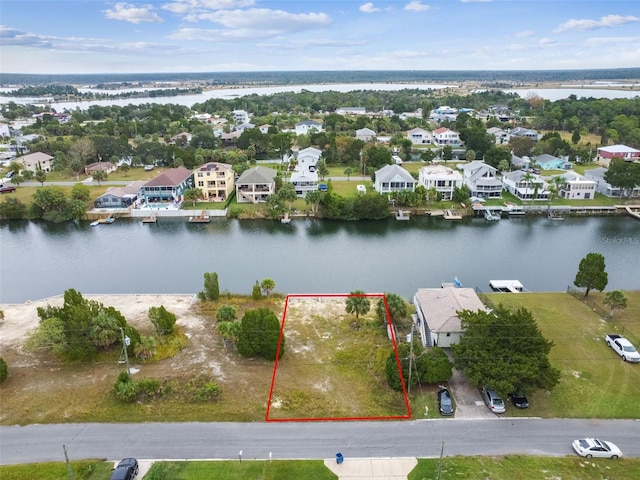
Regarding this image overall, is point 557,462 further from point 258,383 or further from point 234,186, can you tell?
point 234,186

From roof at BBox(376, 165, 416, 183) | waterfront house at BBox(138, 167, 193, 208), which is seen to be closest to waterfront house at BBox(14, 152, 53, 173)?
waterfront house at BBox(138, 167, 193, 208)

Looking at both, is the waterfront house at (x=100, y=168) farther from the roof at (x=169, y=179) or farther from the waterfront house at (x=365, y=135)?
the waterfront house at (x=365, y=135)

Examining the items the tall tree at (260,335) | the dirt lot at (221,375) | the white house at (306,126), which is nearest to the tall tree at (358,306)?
the dirt lot at (221,375)

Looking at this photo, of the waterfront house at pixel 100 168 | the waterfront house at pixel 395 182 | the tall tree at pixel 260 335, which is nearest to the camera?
the tall tree at pixel 260 335

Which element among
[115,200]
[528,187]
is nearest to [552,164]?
[528,187]

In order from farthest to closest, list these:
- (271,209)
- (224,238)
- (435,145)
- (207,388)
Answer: (435,145)
(271,209)
(224,238)
(207,388)

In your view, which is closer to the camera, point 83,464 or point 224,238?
point 83,464

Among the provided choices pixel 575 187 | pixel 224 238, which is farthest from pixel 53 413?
pixel 575 187
